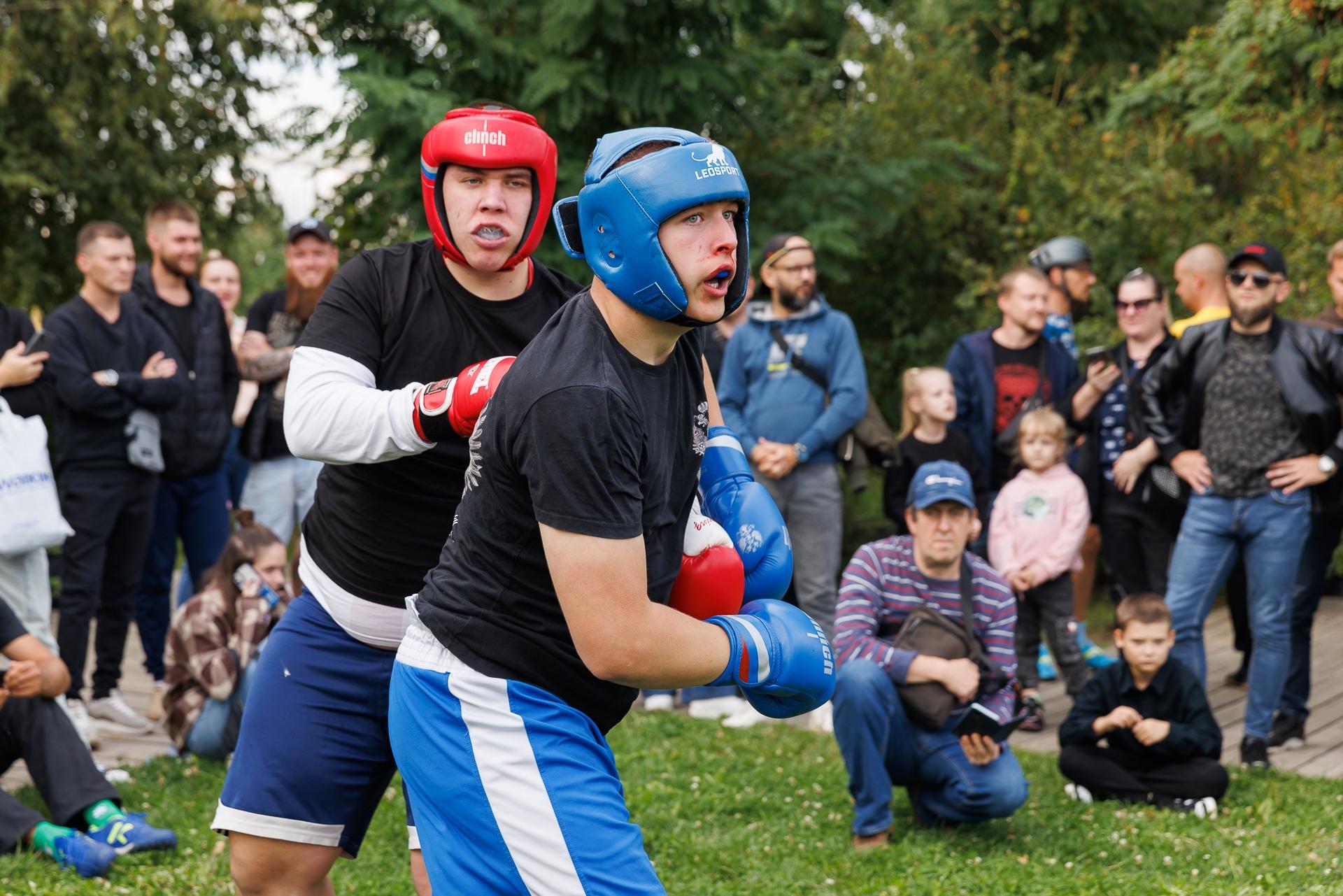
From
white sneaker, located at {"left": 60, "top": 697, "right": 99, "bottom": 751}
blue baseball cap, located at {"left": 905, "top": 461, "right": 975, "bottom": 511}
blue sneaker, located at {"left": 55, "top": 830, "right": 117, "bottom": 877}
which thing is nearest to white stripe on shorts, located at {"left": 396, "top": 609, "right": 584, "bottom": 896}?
blue sneaker, located at {"left": 55, "top": 830, "right": 117, "bottom": 877}

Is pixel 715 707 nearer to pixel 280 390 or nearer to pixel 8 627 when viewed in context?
pixel 280 390

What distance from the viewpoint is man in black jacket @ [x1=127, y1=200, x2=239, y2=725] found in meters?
6.99

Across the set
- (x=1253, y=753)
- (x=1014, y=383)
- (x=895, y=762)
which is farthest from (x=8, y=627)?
(x=1253, y=753)

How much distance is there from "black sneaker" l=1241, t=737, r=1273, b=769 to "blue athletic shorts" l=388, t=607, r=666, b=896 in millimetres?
4312

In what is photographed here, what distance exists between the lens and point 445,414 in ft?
9.45

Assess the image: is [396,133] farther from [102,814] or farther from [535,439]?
[535,439]

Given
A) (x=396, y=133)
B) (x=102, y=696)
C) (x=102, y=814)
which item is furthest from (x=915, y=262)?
(x=102, y=814)

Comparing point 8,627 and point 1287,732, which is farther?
point 1287,732

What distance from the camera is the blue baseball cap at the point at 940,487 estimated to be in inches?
213

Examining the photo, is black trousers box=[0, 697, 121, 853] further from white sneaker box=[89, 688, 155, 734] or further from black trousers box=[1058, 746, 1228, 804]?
black trousers box=[1058, 746, 1228, 804]

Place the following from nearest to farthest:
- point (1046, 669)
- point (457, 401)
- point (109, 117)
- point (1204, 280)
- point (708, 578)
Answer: point (708, 578)
point (457, 401)
point (1204, 280)
point (1046, 669)
point (109, 117)

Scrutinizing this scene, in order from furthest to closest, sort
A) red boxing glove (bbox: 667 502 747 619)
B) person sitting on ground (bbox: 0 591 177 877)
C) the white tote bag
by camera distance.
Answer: the white tote bag → person sitting on ground (bbox: 0 591 177 877) → red boxing glove (bbox: 667 502 747 619)

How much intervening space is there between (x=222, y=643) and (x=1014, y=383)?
13.6ft

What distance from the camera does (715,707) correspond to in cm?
716
